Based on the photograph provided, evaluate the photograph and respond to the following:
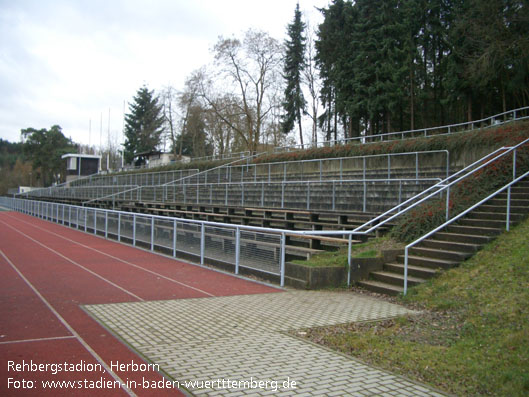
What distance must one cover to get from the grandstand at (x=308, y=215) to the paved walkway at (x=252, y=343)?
173 centimetres

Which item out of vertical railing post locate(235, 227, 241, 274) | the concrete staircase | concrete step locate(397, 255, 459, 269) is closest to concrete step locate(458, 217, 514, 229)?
the concrete staircase

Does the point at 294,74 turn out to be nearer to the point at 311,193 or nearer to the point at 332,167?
the point at 332,167

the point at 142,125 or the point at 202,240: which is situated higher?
the point at 142,125

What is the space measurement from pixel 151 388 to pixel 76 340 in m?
2.04

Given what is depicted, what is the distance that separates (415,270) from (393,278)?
488 mm

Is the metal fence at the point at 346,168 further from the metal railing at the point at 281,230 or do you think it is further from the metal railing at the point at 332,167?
the metal railing at the point at 281,230

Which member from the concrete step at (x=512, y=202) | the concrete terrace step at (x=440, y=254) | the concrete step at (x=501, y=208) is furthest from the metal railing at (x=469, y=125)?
the concrete terrace step at (x=440, y=254)

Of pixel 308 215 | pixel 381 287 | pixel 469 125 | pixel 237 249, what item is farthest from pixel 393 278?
pixel 469 125

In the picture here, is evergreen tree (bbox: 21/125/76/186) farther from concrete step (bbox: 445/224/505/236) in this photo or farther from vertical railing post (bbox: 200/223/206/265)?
concrete step (bbox: 445/224/505/236)

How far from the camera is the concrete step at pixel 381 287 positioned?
914 cm

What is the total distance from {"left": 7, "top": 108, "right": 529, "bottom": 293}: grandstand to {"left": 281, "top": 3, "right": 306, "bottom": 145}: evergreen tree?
17411 millimetres

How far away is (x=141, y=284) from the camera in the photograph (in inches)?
408

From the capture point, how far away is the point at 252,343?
6086mm

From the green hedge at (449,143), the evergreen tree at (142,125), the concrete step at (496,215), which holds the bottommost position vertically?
the concrete step at (496,215)
